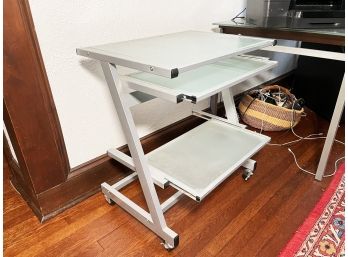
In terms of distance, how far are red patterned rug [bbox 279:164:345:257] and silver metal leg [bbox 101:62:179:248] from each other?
1.41 feet

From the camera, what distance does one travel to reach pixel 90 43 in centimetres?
104

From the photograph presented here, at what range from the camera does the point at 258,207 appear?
1.17 metres

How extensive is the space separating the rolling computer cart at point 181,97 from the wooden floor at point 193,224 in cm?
6

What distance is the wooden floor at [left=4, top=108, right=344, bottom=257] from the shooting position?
994 millimetres

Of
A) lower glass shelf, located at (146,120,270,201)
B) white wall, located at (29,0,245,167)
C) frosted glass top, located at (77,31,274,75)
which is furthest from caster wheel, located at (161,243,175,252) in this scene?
frosted glass top, located at (77,31,274,75)

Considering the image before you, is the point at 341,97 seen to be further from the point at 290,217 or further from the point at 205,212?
the point at 205,212

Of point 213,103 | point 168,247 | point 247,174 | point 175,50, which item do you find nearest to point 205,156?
point 247,174

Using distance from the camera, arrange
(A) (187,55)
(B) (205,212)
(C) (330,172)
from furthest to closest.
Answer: (C) (330,172) < (B) (205,212) < (A) (187,55)

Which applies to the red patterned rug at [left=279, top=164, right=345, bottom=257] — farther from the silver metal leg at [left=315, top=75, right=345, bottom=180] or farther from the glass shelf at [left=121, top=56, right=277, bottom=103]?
the glass shelf at [left=121, top=56, right=277, bottom=103]

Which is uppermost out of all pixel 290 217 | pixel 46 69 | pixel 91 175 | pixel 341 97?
pixel 46 69

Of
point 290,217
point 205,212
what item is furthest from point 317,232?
point 205,212

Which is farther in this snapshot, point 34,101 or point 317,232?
point 317,232

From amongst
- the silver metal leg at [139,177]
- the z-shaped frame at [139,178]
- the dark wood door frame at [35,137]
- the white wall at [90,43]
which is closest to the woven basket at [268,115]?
the z-shaped frame at [139,178]

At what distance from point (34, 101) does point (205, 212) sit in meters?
0.79
